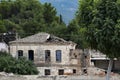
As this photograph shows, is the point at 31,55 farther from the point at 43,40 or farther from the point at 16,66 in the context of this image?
the point at 16,66

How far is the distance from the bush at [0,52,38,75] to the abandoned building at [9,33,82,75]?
5134 millimetres

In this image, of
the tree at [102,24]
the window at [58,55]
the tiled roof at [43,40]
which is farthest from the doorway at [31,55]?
the tree at [102,24]

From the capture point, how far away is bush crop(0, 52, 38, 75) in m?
50.9

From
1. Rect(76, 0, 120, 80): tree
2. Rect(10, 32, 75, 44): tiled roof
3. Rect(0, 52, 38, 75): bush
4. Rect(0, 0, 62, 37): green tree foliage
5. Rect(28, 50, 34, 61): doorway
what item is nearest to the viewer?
Rect(76, 0, 120, 80): tree

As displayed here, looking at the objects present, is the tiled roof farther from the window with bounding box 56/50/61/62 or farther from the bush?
the bush

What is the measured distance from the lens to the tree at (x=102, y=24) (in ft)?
75.2

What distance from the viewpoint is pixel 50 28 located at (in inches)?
2872

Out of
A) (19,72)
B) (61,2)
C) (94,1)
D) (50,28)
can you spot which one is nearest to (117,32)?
(94,1)

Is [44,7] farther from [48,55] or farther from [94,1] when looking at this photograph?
[94,1]

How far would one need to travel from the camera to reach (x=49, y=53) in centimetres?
5950

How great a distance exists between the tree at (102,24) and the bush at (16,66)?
89.5 feet

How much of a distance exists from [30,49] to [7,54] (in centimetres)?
328

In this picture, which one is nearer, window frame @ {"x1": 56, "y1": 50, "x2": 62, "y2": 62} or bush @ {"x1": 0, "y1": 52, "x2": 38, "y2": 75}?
bush @ {"x1": 0, "y1": 52, "x2": 38, "y2": 75}

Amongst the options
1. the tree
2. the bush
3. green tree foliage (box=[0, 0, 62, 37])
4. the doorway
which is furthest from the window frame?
the tree
